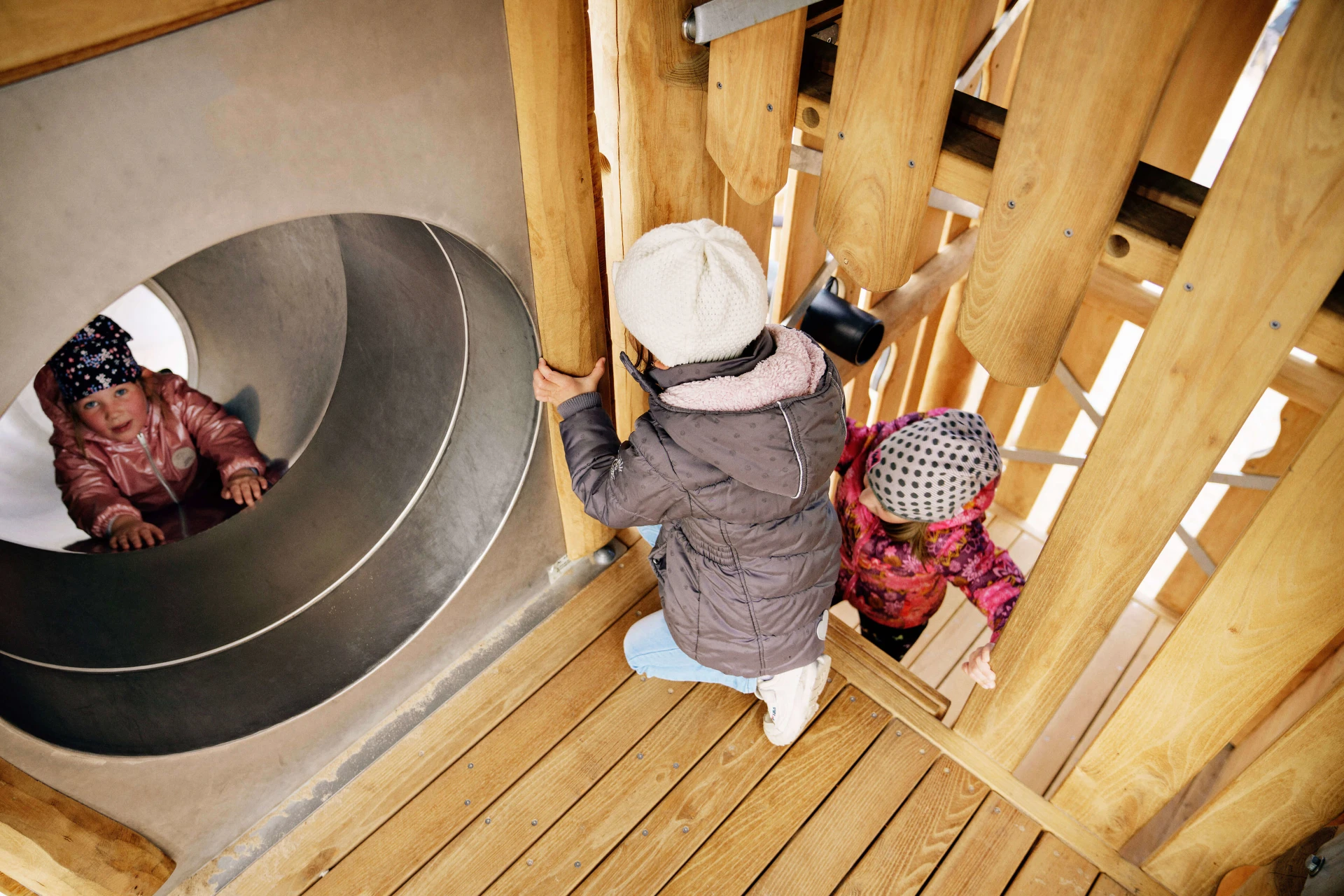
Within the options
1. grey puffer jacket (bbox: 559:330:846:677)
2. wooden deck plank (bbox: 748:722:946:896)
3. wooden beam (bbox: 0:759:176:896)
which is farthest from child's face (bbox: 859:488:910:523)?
wooden beam (bbox: 0:759:176:896)

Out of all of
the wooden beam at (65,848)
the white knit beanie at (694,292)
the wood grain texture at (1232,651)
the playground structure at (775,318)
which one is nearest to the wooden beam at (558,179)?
the playground structure at (775,318)

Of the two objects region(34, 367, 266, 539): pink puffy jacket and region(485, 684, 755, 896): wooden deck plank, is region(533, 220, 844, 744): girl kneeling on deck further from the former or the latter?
region(34, 367, 266, 539): pink puffy jacket

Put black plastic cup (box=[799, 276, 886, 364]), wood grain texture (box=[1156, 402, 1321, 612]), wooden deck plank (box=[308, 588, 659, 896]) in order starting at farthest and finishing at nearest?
wood grain texture (box=[1156, 402, 1321, 612]), black plastic cup (box=[799, 276, 886, 364]), wooden deck plank (box=[308, 588, 659, 896])

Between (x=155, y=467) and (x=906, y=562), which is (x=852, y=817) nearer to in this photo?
(x=906, y=562)

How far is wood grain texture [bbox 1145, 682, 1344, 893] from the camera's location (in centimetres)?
156

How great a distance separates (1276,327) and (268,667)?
2307 millimetres

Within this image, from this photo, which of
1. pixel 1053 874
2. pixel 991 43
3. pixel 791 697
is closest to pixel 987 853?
pixel 1053 874

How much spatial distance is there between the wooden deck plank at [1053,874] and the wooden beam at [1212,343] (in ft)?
1.99

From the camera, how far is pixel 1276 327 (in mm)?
1153

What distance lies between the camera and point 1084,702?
3.98 metres

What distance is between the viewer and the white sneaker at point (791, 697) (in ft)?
7.15

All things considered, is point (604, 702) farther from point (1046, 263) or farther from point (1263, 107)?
point (1263, 107)

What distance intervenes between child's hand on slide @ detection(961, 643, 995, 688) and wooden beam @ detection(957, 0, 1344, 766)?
8.2 inches

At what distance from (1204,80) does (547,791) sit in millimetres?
3262
